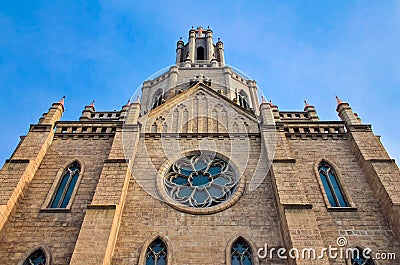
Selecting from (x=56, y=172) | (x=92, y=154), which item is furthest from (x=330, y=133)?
(x=56, y=172)

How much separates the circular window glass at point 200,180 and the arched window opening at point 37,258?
15.0 feet

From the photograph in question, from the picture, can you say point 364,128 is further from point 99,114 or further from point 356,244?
point 99,114

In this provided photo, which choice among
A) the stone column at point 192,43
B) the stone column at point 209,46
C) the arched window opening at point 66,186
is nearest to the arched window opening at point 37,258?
the arched window opening at point 66,186

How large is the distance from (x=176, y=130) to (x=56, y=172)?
216 inches

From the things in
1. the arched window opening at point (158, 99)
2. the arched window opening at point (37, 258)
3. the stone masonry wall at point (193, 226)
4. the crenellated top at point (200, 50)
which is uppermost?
the crenellated top at point (200, 50)

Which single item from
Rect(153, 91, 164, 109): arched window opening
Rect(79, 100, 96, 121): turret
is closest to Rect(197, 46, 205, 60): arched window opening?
Rect(153, 91, 164, 109): arched window opening

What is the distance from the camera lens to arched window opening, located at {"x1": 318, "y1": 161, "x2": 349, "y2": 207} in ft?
44.1

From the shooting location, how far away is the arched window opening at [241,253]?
448 inches

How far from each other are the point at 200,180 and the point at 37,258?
242 inches

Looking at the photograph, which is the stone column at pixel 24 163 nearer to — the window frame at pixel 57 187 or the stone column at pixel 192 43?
the window frame at pixel 57 187

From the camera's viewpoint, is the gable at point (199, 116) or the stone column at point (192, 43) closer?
the gable at point (199, 116)

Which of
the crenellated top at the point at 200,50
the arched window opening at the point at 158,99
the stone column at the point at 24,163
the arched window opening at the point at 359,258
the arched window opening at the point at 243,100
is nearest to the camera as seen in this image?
the arched window opening at the point at 359,258

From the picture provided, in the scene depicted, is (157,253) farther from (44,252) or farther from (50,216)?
(50,216)

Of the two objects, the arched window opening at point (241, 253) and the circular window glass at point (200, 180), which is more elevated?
the circular window glass at point (200, 180)
